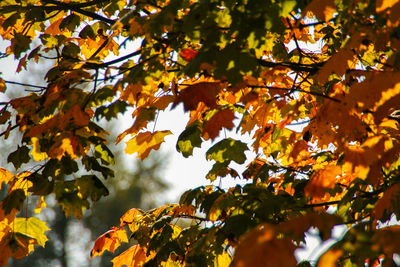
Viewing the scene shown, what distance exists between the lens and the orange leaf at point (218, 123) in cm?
291

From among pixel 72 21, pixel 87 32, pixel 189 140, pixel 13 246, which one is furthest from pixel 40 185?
pixel 72 21

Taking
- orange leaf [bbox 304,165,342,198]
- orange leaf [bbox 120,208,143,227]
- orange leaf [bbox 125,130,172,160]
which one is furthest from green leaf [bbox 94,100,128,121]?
orange leaf [bbox 120,208,143,227]

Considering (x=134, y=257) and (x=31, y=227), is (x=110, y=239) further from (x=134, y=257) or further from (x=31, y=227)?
(x=31, y=227)

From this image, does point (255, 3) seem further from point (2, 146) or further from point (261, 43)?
point (2, 146)

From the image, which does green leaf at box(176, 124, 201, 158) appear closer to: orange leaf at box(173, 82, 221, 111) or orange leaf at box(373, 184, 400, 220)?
orange leaf at box(173, 82, 221, 111)

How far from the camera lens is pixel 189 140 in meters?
3.32

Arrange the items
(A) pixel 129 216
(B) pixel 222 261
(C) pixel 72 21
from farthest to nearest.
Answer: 1. (A) pixel 129 216
2. (C) pixel 72 21
3. (B) pixel 222 261

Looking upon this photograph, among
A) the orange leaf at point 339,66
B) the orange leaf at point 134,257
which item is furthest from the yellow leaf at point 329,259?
the orange leaf at point 134,257

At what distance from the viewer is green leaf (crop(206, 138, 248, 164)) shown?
3123 mm

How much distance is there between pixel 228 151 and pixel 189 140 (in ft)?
1.12

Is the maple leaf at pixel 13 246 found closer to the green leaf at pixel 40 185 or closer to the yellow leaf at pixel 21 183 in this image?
the yellow leaf at pixel 21 183

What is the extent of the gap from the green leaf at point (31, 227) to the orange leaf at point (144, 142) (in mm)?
908

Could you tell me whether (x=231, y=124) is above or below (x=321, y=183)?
above

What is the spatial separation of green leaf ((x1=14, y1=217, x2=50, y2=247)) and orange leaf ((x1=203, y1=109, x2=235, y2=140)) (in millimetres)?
1520
